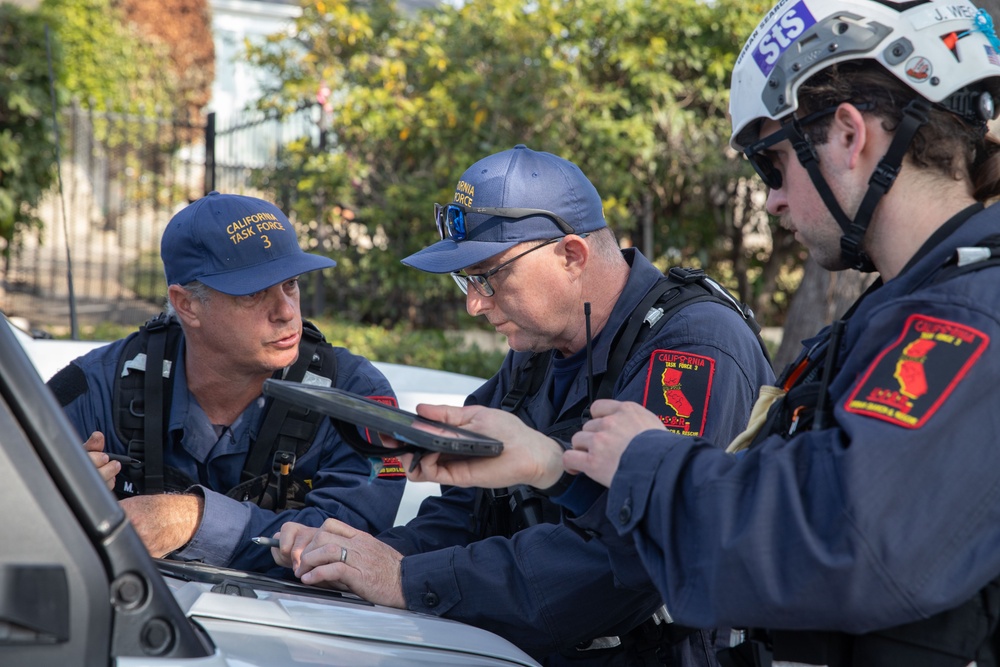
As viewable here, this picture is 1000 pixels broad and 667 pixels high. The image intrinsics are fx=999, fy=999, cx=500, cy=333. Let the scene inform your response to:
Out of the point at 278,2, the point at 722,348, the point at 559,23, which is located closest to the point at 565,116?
the point at 559,23

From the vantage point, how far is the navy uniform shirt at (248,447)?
2.80m

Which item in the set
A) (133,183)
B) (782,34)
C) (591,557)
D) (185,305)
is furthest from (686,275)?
(133,183)

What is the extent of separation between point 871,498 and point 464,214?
5.27 feet

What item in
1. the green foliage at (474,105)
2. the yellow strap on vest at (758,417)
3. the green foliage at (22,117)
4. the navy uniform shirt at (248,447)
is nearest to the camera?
the yellow strap on vest at (758,417)

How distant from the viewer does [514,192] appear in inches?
105

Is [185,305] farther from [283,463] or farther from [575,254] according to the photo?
[575,254]

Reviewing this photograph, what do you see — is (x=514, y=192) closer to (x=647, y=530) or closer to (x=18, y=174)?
(x=647, y=530)

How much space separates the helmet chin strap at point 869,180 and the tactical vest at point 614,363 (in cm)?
81

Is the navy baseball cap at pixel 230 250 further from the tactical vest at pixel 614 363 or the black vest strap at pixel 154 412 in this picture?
the tactical vest at pixel 614 363

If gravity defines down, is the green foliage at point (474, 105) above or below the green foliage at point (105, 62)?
below

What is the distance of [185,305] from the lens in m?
3.03

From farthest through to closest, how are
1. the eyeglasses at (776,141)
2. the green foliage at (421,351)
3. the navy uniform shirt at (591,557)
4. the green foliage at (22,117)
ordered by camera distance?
the green foliage at (22,117) < the green foliage at (421,351) < the navy uniform shirt at (591,557) < the eyeglasses at (776,141)

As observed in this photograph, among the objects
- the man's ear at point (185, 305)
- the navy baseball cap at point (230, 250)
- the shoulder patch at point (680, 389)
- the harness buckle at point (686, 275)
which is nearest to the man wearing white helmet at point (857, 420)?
the shoulder patch at point (680, 389)

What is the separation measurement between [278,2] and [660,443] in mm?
26102
